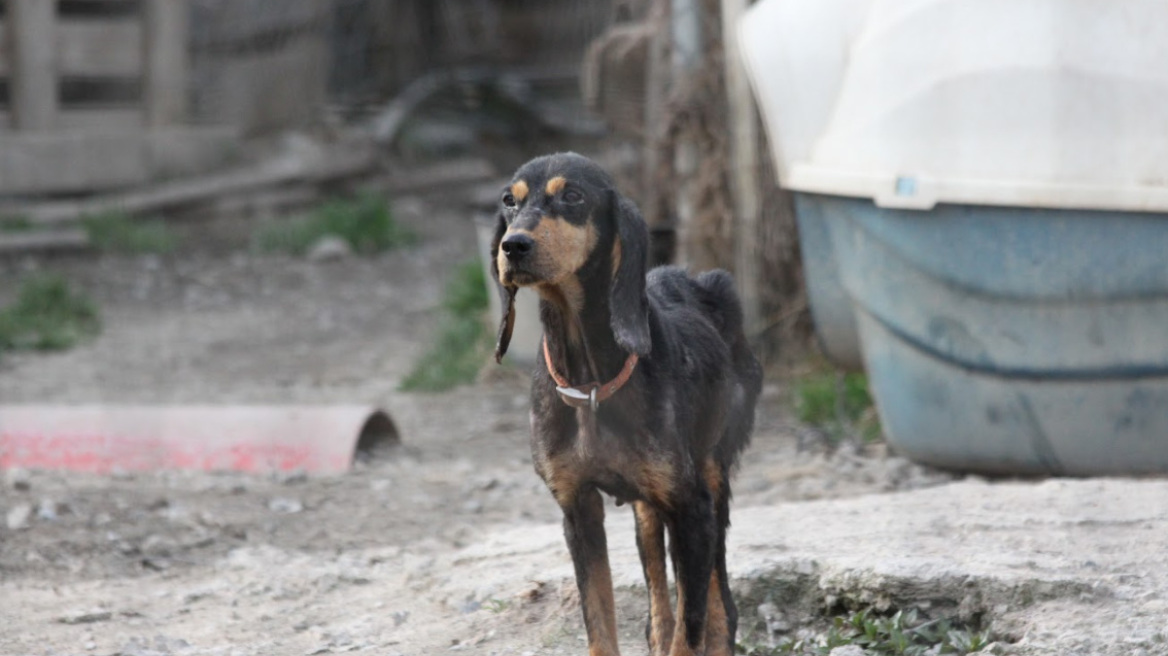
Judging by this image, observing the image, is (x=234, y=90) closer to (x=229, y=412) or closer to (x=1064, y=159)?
(x=229, y=412)

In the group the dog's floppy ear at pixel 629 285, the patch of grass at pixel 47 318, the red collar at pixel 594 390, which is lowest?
the patch of grass at pixel 47 318

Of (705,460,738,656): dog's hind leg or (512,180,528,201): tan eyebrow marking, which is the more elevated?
(512,180,528,201): tan eyebrow marking

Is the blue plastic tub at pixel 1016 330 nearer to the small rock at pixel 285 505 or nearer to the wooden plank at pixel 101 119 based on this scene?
the small rock at pixel 285 505

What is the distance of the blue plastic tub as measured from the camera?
5219 mm

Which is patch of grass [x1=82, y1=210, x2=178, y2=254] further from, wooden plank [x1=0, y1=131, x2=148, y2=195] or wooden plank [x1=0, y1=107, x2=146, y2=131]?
wooden plank [x1=0, y1=107, x2=146, y2=131]

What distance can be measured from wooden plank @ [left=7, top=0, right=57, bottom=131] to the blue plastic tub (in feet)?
24.9

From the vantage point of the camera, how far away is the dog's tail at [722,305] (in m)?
3.99

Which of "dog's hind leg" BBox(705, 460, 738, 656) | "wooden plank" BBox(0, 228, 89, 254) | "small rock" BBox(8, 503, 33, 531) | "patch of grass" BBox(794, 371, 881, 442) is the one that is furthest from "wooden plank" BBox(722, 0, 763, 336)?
"wooden plank" BBox(0, 228, 89, 254)

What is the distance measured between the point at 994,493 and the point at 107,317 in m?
6.60

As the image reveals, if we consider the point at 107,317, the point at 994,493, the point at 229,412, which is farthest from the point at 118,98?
the point at 994,493

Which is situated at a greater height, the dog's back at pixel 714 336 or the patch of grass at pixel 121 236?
the dog's back at pixel 714 336

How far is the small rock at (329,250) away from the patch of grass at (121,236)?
1060 millimetres

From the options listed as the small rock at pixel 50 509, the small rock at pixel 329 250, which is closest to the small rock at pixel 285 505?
the small rock at pixel 50 509

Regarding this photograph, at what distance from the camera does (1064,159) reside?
5.12 metres
